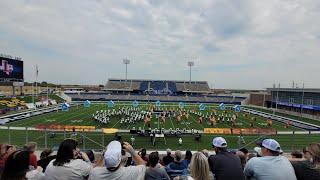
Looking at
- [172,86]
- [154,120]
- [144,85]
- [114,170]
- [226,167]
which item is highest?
[144,85]

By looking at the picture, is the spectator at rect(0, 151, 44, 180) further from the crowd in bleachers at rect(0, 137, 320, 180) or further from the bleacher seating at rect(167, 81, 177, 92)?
the bleacher seating at rect(167, 81, 177, 92)

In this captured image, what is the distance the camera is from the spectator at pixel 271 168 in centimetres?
330

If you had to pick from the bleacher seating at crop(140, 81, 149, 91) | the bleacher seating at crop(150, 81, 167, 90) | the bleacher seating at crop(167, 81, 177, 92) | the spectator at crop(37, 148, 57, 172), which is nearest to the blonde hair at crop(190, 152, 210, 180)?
the spectator at crop(37, 148, 57, 172)

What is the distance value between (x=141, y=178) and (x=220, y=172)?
113cm

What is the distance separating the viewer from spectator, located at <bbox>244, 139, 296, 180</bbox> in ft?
10.8

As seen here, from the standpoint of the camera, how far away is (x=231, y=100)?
69.7 m

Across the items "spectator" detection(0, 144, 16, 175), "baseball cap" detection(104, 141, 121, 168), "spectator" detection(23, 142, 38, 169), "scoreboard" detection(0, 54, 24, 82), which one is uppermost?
"scoreboard" detection(0, 54, 24, 82)

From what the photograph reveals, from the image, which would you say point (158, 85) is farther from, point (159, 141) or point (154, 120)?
point (159, 141)

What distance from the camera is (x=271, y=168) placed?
3326 millimetres

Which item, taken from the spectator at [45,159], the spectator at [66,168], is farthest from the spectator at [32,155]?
the spectator at [66,168]

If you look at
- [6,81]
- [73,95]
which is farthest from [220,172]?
[73,95]

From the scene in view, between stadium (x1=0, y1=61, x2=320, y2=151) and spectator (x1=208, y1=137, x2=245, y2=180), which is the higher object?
spectator (x1=208, y1=137, x2=245, y2=180)

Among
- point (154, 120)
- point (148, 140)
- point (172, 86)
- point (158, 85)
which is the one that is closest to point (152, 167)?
point (148, 140)

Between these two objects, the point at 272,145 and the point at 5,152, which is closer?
the point at 272,145
